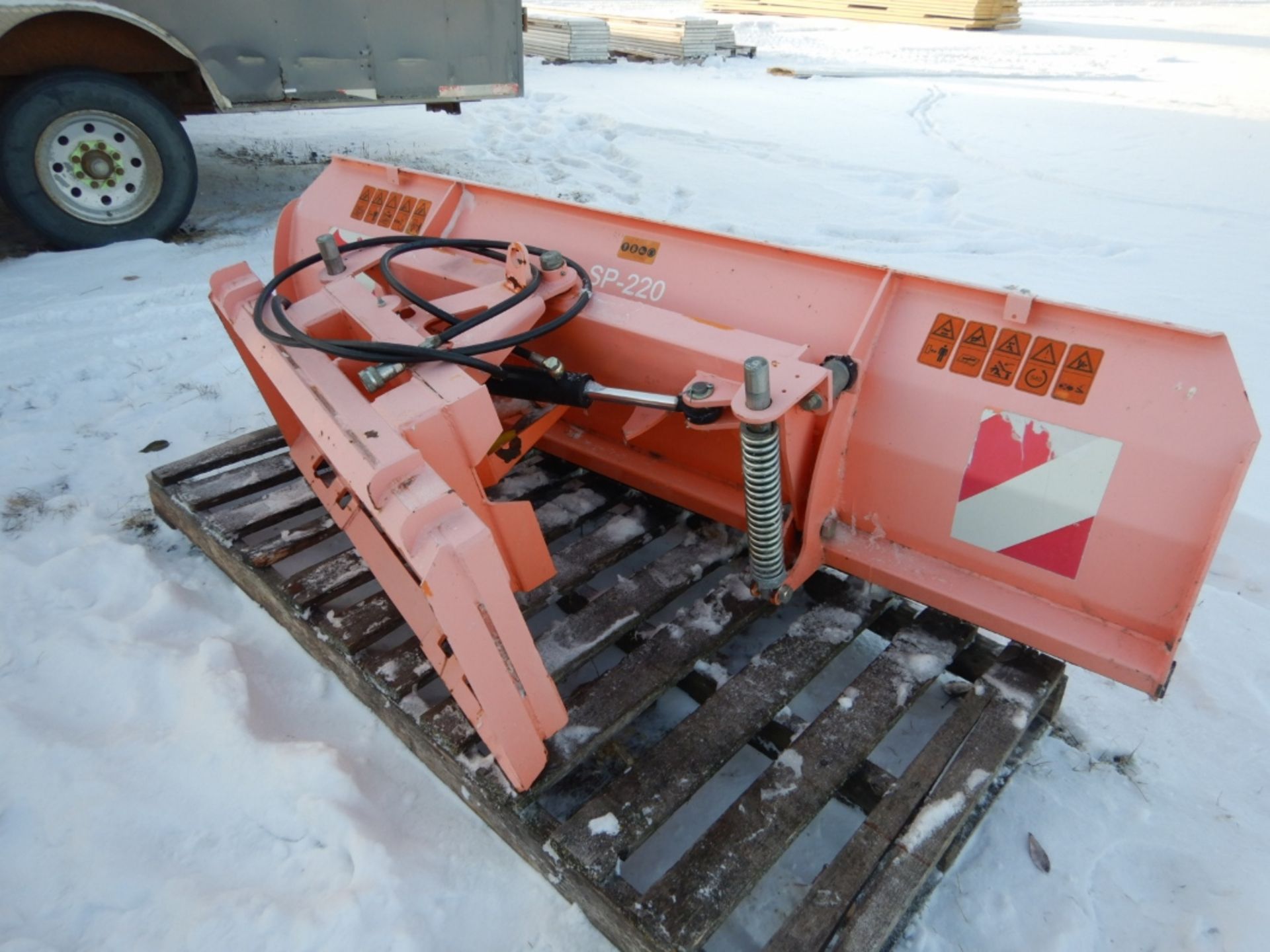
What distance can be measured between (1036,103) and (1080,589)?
8.35m

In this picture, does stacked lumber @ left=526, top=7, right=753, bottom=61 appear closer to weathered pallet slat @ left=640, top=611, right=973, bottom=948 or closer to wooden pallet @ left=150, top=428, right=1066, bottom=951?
wooden pallet @ left=150, top=428, right=1066, bottom=951

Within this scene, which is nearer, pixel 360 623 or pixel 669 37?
pixel 360 623

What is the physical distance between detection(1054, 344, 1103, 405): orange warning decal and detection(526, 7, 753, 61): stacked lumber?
1084cm

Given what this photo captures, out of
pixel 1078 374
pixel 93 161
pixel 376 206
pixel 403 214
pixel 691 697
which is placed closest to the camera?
pixel 1078 374

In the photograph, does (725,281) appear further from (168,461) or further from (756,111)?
(756,111)

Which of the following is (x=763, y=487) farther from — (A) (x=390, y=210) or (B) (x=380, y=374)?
(A) (x=390, y=210)

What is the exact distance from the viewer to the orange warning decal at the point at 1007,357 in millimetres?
1821

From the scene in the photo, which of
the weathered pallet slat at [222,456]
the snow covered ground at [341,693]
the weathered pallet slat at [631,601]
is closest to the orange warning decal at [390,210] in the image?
the weathered pallet slat at [222,456]

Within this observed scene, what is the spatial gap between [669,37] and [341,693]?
11.3m

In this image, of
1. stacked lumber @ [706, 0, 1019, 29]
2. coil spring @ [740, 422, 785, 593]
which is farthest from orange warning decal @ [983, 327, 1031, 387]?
stacked lumber @ [706, 0, 1019, 29]

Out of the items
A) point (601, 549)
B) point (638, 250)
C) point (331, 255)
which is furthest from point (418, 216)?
point (601, 549)

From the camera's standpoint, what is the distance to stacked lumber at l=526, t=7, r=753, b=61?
11016 millimetres

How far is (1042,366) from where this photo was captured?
179 cm

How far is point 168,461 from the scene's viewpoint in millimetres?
2945
